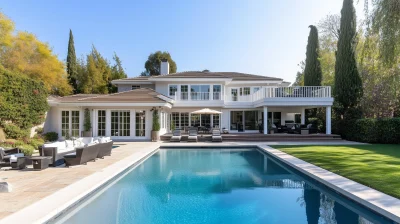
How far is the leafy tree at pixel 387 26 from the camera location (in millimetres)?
8867

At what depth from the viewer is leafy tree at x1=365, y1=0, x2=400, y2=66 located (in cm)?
887

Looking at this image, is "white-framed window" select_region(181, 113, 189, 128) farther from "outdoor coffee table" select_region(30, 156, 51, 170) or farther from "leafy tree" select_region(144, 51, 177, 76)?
"leafy tree" select_region(144, 51, 177, 76)

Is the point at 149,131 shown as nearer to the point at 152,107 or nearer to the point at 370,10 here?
the point at 152,107

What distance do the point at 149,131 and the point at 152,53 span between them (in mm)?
36763

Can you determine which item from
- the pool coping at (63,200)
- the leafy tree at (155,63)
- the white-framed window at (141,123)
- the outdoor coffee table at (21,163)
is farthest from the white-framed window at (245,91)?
the leafy tree at (155,63)

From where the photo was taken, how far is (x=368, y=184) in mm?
6762

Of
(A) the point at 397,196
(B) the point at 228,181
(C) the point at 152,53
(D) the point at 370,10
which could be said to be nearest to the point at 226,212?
(B) the point at 228,181

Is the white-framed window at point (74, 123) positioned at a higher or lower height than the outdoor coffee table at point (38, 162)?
higher

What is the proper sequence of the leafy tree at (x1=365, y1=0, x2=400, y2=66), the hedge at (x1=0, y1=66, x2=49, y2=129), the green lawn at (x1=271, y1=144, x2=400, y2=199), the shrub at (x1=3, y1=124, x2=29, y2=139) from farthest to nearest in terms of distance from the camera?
the hedge at (x1=0, y1=66, x2=49, y2=129)
the shrub at (x1=3, y1=124, x2=29, y2=139)
the leafy tree at (x1=365, y1=0, x2=400, y2=66)
the green lawn at (x1=271, y1=144, x2=400, y2=199)

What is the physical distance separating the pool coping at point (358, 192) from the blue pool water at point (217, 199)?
17 centimetres

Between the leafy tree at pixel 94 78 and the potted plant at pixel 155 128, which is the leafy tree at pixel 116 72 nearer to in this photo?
the leafy tree at pixel 94 78

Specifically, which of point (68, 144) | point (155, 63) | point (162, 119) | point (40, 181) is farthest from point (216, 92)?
point (155, 63)

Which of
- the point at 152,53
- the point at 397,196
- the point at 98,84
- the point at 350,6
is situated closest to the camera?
the point at 397,196

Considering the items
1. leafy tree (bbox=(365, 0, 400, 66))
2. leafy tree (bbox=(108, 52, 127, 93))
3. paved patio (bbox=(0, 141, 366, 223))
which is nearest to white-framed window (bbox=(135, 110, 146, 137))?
paved patio (bbox=(0, 141, 366, 223))
